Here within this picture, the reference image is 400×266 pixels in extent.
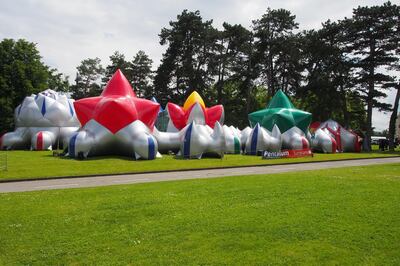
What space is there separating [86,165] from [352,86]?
33.7 meters

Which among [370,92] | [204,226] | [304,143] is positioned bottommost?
[204,226]

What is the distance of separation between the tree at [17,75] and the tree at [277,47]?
2783 cm

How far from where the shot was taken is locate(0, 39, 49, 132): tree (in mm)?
41625

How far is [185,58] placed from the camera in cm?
5650

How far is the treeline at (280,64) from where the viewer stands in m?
42.4

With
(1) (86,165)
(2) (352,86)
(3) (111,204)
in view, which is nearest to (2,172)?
(1) (86,165)

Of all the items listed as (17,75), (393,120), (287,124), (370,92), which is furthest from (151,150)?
(393,120)

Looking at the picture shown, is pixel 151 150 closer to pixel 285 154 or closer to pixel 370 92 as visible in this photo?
pixel 285 154

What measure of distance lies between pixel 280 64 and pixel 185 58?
45.1ft

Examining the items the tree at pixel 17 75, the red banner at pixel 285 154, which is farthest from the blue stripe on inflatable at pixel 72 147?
the tree at pixel 17 75

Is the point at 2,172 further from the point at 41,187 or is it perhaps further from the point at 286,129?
the point at 286,129

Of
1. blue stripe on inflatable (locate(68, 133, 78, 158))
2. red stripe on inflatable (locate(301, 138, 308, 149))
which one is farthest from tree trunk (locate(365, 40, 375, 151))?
blue stripe on inflatable (locate(68, 133, 78, 158))

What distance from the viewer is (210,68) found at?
2232 inches

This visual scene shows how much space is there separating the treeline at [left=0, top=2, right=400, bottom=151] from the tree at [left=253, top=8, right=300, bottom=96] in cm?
13
